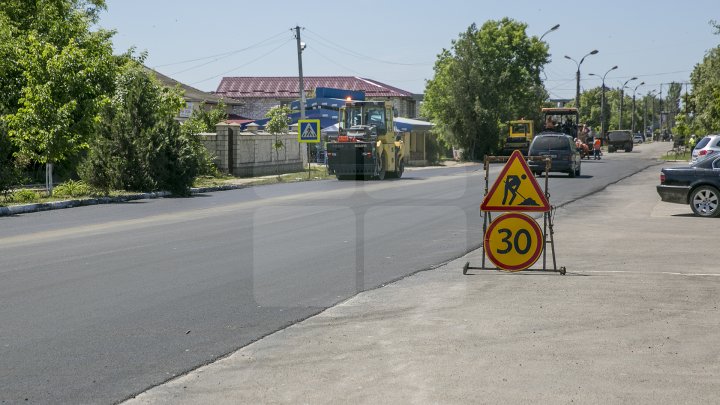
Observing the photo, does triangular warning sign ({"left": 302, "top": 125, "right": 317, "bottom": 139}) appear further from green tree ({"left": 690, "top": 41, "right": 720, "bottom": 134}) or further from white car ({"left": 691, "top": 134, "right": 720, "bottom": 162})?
green tree ({"left": 690, "top": 41, "right": 720, "bottom": 134})

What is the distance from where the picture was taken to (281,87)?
11031cm

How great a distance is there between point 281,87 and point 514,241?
329 ft

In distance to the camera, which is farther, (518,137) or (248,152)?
(518,137)

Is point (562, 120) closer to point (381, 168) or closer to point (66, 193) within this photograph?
point (381, 168)

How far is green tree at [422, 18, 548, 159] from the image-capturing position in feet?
244

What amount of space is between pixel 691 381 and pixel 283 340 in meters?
3.28

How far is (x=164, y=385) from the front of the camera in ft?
21.7

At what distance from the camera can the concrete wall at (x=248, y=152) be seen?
42.1m

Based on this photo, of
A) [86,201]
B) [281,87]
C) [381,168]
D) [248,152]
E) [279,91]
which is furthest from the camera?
[281,87]

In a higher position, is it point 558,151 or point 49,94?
point 49,94

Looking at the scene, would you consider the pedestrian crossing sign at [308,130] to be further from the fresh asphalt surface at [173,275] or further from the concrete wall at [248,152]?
the fresh asphalt surface at [173,275]

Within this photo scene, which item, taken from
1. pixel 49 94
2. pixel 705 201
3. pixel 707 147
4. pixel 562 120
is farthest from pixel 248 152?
pixel 562 120

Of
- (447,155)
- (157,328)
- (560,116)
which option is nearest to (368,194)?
(157,328)

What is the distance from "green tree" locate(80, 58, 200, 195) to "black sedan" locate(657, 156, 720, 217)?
1556cm
